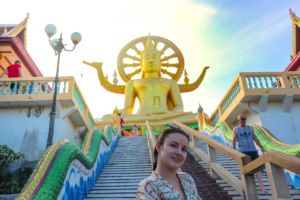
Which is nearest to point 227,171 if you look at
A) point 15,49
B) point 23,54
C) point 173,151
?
point 173,151

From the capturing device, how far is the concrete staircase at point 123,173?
5195 mm

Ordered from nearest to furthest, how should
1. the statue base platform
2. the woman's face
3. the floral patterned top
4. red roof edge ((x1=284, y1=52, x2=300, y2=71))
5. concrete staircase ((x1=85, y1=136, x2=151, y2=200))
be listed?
the floral patterned top → the woman's face → concrete staircase ((x1=85, y1=136, x2=151, y2=200)) → red roof edge ((x1=284, y1=52, x2=300, y2=71)) → the statue base platform

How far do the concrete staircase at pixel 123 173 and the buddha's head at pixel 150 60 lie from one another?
1091cm

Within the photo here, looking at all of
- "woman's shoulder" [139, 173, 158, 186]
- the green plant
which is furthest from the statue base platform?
"woman's shoulder" [139, 173, 158, 186]

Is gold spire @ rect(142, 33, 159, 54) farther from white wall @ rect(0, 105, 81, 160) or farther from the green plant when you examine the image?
the green plant

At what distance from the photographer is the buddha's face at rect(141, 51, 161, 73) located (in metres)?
19.8

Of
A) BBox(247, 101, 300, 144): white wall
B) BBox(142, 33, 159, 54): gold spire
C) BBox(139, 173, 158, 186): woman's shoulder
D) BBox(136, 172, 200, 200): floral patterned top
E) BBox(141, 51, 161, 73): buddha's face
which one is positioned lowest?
BBox(136, 172, 200, 200): floral patterned top

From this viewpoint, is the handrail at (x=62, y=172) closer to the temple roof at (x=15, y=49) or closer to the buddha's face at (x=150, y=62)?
the temple roof at (x=15, y=49)

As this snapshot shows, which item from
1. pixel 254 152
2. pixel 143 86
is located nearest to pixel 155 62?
pixel 143 86

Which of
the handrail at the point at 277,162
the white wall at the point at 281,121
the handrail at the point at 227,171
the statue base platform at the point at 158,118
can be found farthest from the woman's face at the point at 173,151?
the statue base platform at the point at 158,118

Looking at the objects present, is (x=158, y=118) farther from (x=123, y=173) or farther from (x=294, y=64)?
(x=123, y=173)

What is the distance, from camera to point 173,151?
179cm

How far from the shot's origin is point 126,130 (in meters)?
16.5

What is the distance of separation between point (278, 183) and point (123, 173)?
4.27 metres
